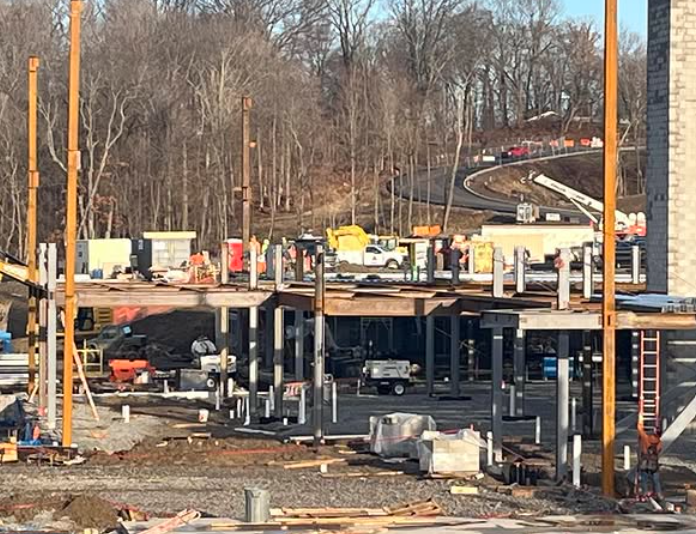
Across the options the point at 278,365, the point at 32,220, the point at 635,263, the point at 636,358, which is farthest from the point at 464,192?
the point at 636,358

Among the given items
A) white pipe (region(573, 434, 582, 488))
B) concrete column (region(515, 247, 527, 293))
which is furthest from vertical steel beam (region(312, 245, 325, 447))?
white pipe (region(573, 434, 582, 488))

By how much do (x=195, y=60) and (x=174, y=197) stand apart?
7916mm

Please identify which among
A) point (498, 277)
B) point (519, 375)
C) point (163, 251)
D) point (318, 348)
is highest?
point (163, 251)

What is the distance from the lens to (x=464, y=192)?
89625 mm

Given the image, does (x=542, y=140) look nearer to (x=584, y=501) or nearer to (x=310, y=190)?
(x=310, y=190)

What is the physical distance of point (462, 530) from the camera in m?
19.7

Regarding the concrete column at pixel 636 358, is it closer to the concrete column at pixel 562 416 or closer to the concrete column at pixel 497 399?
the concrete column at pixel 562 416

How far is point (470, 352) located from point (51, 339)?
17298 mm

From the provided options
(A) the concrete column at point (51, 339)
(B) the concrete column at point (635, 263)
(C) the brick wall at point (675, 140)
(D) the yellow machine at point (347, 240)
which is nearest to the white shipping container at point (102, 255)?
(D) the yellow machine at point (347, 240)

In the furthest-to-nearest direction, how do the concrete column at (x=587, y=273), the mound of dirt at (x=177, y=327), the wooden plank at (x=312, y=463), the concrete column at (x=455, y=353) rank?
1. the mound of dirt at (x=177, y=327)
2. the concrete column at (x=455, y=353)
3. the concrete column at (x=587, y=273)
4. the wooden plank at (x=312, y=463)

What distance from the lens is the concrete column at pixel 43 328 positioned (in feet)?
104

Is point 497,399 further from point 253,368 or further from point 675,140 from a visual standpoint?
point 253,368

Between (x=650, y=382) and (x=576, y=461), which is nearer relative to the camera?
(x=576, y=461)

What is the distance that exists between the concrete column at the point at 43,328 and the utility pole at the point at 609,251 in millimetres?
12834
